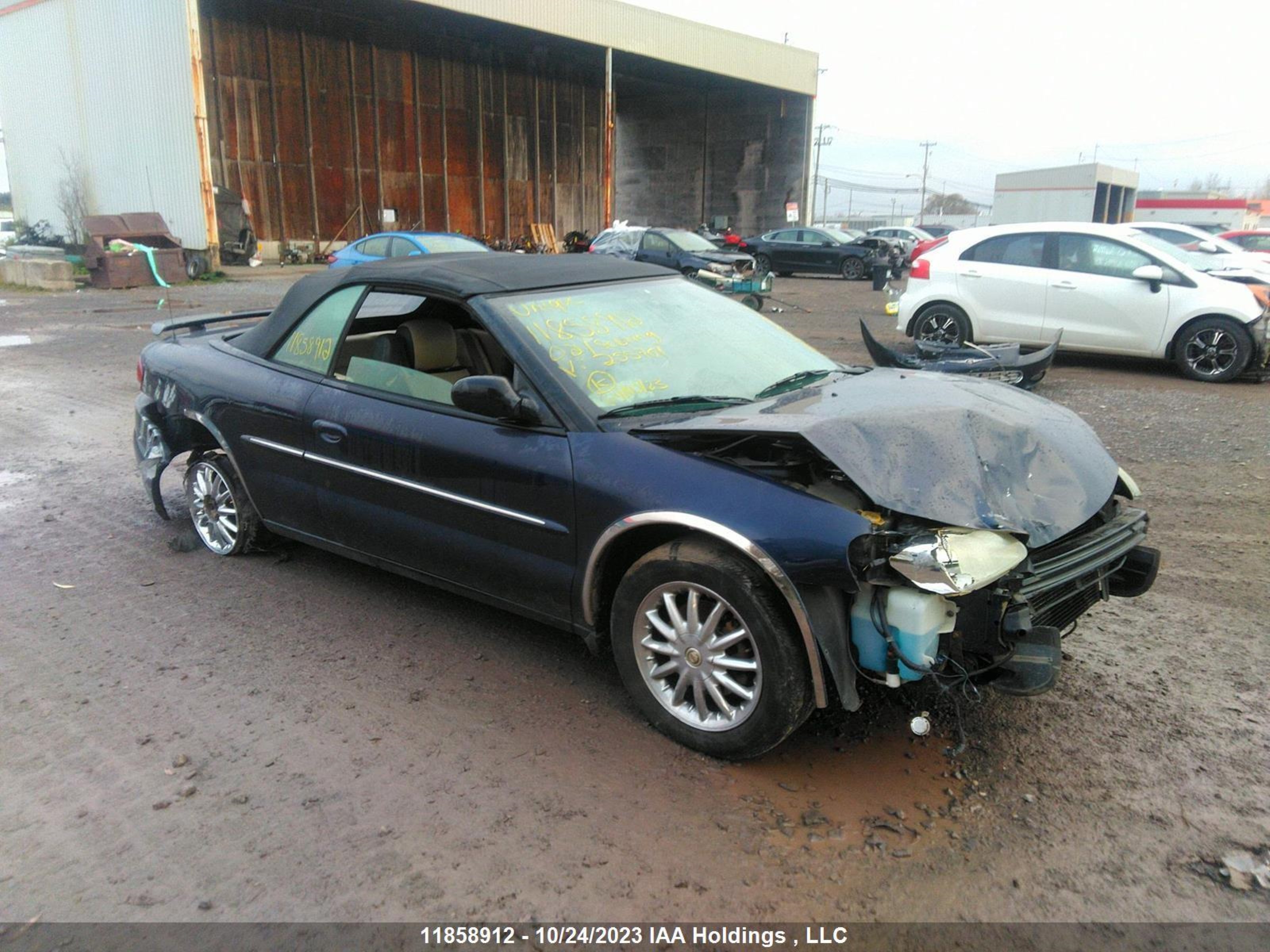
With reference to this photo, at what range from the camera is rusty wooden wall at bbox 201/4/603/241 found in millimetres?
29125

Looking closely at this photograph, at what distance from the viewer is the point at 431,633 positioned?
426 cm

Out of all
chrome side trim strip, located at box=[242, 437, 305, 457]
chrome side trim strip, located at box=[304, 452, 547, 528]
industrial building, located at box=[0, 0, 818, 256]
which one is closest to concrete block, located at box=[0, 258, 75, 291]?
industrial building, located at box=[0, 0, 818, 256]

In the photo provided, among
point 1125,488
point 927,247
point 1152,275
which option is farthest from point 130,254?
point 1125,488

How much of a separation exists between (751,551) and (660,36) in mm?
35547

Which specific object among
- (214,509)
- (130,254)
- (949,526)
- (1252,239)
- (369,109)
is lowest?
(214,509)

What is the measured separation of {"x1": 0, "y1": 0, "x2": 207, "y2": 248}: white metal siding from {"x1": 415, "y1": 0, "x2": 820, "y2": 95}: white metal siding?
307 inches

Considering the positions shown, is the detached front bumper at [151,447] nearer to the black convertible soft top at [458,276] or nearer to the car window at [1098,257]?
the black convertible soft top at [458,276]

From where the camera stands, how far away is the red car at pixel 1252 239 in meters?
23.7

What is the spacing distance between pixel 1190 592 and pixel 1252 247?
2378 cm

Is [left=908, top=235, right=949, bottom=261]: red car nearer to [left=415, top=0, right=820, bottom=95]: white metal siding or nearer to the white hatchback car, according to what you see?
the white hatchback car

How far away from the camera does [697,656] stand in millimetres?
3236

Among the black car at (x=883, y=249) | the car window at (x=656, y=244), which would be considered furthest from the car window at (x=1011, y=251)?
the black car at (x=883, y=249)

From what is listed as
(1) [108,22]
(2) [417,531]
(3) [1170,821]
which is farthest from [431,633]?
(1) [108,22]

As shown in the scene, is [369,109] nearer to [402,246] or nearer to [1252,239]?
[402,246]
